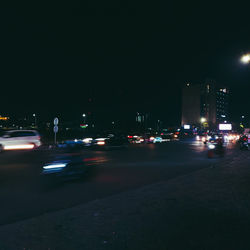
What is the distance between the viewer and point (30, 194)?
848cm

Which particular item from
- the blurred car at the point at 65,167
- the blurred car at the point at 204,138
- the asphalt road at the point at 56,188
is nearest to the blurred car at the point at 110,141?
the blurred car at the point at 204,138

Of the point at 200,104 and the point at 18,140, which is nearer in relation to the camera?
the point at 18,140

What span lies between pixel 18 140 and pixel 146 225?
23084mm

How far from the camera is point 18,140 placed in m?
26.0

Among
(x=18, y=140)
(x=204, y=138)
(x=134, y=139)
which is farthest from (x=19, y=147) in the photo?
(x=204, y=138)

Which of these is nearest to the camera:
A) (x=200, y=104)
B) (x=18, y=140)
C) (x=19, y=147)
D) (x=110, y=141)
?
(x=18, y=140)

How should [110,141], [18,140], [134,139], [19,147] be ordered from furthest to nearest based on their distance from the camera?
[134,139] → [110,141] → [19,147] → [18,140]

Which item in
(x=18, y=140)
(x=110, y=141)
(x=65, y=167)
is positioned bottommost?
(x=110, y=141)

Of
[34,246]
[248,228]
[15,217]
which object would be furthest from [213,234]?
[15,217]

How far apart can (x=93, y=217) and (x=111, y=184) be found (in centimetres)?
418

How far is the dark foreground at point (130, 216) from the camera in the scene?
180 inches

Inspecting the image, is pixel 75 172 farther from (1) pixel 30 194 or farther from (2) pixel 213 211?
(2) pixel 213 211

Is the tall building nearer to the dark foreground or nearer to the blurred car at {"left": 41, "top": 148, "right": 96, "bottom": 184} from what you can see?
the blurred car at {"left": 41, "top": 148, "right": 96, "bottom": 184}

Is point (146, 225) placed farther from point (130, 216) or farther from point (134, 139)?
point (134, 139)
